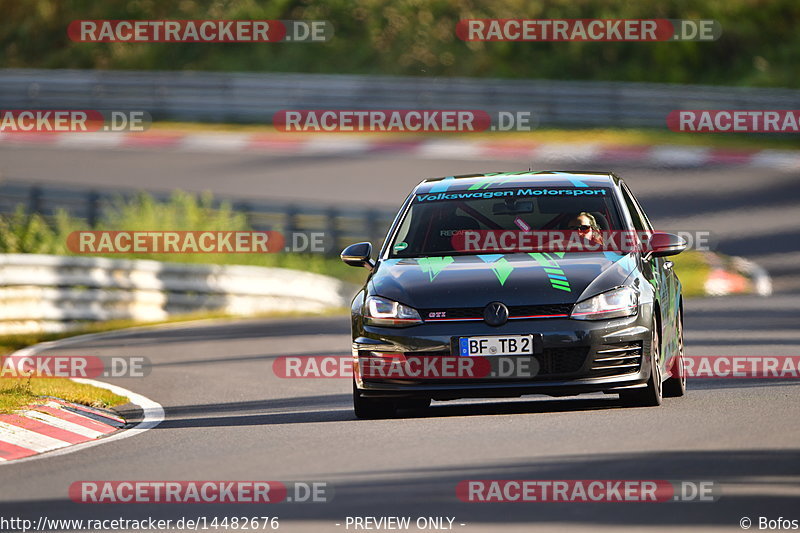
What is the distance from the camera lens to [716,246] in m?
27.3

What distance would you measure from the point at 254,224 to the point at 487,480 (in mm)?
20661

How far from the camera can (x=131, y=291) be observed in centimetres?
2266

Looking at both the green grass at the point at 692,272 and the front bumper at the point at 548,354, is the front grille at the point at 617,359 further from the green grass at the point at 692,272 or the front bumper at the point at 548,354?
the green grass at the point at 692,272

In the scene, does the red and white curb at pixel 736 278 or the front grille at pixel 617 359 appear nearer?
the front grille at pixel 617 359

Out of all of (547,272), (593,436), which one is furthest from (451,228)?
(593,436)

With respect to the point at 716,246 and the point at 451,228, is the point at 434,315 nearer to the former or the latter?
the point at 451,228

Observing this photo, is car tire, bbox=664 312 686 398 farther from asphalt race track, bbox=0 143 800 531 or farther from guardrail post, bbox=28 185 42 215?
guardrail post, bbox=28 185 42 215

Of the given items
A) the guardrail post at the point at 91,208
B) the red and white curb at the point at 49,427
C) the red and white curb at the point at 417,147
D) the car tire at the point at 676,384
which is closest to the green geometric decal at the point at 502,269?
the car tire at the point at 676,384

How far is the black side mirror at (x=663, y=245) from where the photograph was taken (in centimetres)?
1078

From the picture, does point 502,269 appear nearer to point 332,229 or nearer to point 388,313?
point 388,313

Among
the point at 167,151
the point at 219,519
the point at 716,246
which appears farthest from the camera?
the point at 167,151

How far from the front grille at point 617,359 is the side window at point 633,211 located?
4.82 feet

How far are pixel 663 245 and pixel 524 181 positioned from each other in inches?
45.5

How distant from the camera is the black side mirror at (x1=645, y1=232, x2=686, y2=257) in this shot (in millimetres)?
10781
